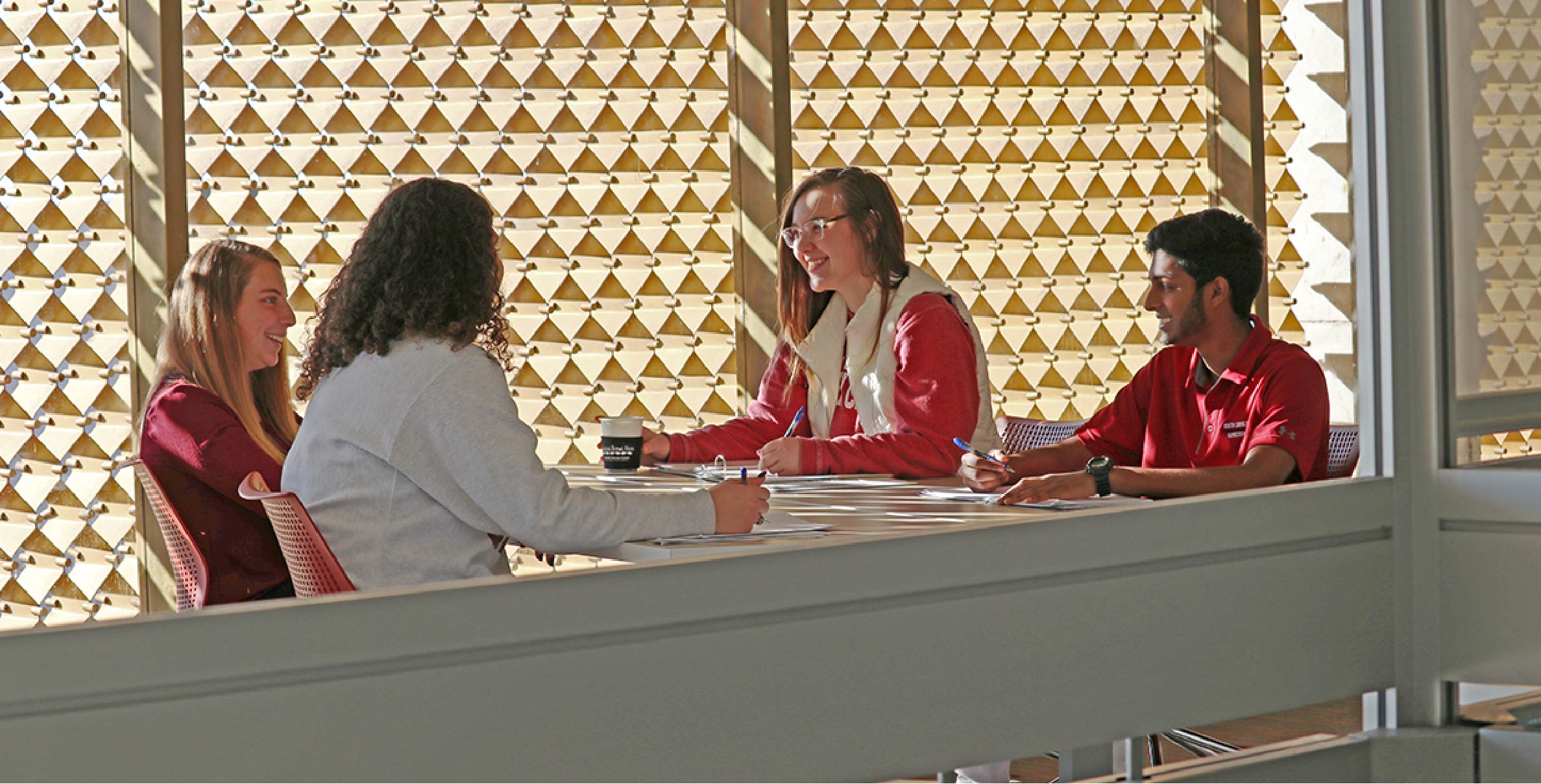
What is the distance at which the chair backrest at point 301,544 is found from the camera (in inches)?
85.8

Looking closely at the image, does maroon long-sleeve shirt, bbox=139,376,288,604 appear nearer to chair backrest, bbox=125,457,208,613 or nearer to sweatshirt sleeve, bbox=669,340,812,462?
chair backrest, bbox=125,457,208,613

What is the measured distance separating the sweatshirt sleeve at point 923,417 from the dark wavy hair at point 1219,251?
436 millimetres

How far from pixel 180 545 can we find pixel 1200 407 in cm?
191

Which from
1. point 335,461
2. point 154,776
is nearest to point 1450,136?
point 335,461

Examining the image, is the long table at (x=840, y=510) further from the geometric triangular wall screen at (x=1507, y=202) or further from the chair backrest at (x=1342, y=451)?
the geometric triangular wall screen at (x=1507, y=202)

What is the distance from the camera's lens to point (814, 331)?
3320 mm

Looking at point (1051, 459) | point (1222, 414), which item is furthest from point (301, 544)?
point (1222, 414)

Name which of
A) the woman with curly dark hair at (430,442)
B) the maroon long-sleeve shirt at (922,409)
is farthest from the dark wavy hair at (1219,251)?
the woman with curly dark hair at (430,442)

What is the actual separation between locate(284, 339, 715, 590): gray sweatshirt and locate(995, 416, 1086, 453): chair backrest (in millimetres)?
1493

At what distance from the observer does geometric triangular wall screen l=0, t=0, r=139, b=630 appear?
191 inches

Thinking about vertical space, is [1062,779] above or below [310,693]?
below

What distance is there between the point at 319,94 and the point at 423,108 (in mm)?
345

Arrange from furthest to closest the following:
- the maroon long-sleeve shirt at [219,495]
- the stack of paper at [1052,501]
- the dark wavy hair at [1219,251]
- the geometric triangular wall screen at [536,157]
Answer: the geometric triangular wall screen at [536,157] → the dark wavy hair at [1219,251] → the maroon long-sleeve shirt at [219,495] → the stack of paper at [1052,501]

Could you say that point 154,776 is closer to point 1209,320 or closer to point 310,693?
point 310,693
